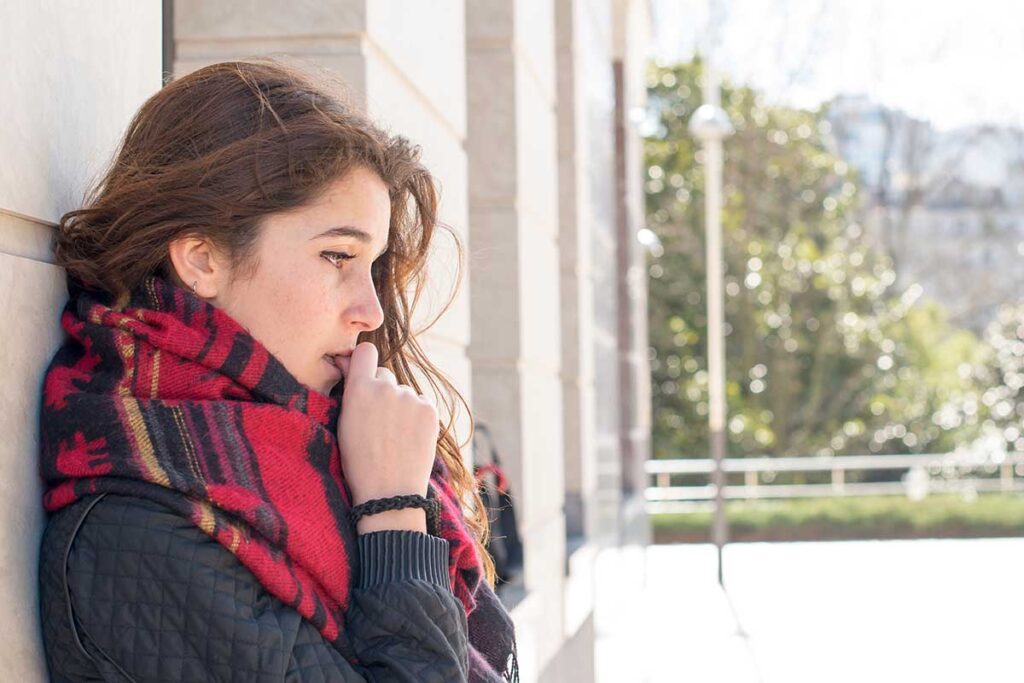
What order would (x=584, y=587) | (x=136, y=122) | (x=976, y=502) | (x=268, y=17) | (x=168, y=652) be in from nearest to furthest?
(x=168, y=652) → (x=136, y=122) → (x=268, y=17) → (x=584, y=587) → (x=976, y=502)

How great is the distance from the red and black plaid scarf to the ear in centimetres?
3

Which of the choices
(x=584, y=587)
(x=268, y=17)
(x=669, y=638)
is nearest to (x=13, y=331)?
(x=268, y=17)

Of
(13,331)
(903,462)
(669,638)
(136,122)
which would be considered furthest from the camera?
(903,462)

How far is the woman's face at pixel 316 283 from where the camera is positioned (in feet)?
5.73

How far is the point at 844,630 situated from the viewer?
33.3 ft

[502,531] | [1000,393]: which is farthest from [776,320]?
[502,531]

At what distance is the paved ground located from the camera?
27.5ft

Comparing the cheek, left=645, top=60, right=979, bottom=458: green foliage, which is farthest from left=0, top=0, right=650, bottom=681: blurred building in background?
left=645, top=60, right=979, bottom=458: green foliage

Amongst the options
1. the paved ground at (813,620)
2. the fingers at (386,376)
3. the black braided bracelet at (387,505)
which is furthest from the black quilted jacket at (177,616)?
the paved ground at (813,620)

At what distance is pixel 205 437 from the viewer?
158cm

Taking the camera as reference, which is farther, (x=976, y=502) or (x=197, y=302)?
(x=976, y=502)

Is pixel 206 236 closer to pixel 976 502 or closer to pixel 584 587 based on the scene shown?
pixel 584 587

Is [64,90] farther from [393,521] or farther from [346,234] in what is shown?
[393,521]

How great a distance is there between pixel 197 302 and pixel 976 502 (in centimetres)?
2024
